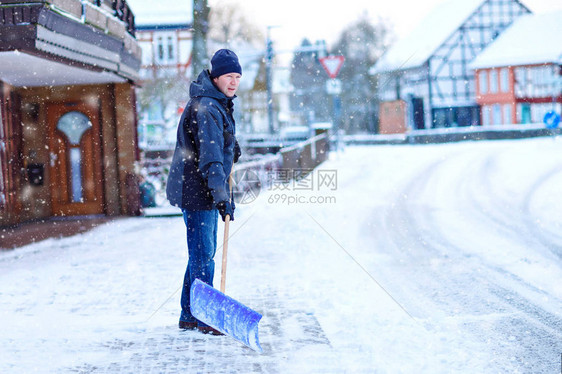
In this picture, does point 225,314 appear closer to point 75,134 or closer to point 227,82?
point 227,82

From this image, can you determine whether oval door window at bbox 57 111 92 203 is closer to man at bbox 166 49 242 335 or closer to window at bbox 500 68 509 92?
man at bbox 166 49 242 335

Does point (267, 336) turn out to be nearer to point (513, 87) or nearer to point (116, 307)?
point (116, 307)

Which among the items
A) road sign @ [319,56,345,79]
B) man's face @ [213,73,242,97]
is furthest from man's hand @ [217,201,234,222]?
road sign @ [319,56,345,79]

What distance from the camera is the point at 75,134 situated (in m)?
12.3

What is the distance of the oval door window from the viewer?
40.3ft

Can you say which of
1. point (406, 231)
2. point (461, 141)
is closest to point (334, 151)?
point (461, 141)

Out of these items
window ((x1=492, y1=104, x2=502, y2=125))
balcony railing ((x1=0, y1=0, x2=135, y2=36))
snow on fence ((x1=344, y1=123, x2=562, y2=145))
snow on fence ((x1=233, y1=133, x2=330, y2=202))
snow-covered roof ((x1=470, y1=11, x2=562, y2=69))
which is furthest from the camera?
window ((x1=492, y1=104, x2=502, y2=125))

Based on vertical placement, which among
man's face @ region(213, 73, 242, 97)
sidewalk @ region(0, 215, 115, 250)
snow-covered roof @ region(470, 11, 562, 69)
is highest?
snow-covered roof @ region(470, 11, 562, 69)

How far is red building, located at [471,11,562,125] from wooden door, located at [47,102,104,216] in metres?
33.8

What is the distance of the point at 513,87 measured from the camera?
41031mm

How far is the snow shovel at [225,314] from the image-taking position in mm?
3803

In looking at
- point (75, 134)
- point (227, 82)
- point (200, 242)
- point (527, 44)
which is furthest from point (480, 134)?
point (200, 242)

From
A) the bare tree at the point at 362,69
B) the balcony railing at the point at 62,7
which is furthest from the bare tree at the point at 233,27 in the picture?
the balcony railing at the point at 62,7

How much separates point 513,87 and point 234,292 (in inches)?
1543
